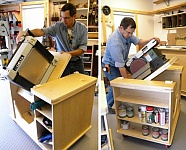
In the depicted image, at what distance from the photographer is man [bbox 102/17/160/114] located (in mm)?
1414

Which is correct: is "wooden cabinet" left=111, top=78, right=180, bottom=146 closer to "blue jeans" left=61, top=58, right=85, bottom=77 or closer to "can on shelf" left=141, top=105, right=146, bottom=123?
"can on shelf" left=141, top=105, right=146, bottom=123

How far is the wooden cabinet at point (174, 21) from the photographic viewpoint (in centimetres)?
138

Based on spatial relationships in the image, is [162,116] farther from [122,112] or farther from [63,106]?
[63,106]

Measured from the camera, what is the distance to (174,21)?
4.74 ft

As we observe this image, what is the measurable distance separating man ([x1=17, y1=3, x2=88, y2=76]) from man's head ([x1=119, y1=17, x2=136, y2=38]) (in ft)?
1.01

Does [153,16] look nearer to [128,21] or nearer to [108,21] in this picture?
[128,21]

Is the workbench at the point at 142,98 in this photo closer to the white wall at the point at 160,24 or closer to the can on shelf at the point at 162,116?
the can on shelf at the point at 162,116

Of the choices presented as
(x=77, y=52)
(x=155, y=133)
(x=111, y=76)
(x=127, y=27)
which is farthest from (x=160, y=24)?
(x=155, y=133)

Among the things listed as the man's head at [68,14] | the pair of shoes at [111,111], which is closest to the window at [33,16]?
the man's head at [68,14]

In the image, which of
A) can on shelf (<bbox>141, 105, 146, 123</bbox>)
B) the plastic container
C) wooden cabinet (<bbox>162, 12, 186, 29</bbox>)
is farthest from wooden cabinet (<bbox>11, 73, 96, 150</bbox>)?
wooden cabinet (<bbox>162, 12, 186, 29</bbox>)

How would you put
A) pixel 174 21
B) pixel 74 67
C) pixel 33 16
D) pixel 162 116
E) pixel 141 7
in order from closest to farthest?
1. pixel 141 7
2. pixel 174 21
3. pixel 162 116
4. pixel 33 16
5. pixel 74 67

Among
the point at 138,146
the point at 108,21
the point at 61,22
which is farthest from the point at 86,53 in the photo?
the point at 138,146

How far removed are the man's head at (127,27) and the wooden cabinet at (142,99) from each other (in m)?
0.39

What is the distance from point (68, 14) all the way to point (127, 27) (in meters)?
0.52
